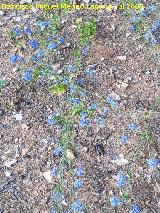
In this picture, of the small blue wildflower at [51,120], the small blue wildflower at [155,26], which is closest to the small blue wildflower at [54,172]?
the small blue wildflower at [51,120]

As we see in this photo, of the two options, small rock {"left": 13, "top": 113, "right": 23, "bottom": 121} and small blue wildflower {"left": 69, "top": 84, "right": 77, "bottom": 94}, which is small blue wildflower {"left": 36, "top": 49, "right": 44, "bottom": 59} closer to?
small blue wildflower {"left": 69, "top": 84, "right": 77, "bottom": 94}

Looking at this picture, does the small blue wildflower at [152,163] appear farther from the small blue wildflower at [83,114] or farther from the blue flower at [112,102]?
the small blue wildflower at [83,114]

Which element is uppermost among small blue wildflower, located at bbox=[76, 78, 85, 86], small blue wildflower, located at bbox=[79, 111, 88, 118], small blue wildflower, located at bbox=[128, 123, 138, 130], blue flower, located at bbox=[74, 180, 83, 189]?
small blue wildflower, located at bbox=[76, 78, 85, 86]

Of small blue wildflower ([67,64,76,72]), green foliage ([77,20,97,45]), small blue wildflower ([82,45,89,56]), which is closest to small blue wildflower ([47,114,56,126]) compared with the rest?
small blue wildflower ([67,64,76,72])

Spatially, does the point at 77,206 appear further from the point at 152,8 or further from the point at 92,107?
the point at 152,8

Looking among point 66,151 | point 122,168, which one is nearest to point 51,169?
point 66,151


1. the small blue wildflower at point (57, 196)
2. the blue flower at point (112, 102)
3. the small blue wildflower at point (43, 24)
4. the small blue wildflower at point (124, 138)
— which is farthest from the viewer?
the small blue wildflower at point (43, 24)
